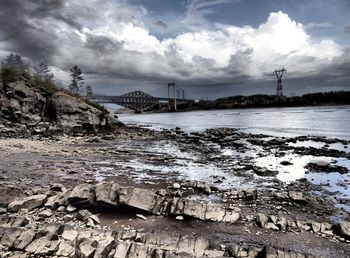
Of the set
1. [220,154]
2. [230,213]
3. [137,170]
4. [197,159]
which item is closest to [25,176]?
[137,170]

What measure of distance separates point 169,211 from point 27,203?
6451mm

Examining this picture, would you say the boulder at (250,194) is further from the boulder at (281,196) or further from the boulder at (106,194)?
the boulder at (106,194)

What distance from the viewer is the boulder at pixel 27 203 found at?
14.3m

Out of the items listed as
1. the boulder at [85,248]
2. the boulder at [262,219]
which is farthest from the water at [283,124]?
the boulder at [85,248]

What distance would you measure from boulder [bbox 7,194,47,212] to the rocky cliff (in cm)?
3310

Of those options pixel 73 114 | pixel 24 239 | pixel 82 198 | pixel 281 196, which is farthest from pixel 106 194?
pixel 73 114

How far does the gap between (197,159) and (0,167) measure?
1747cm

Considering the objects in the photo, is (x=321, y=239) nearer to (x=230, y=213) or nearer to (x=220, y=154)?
(x=230, y=213)

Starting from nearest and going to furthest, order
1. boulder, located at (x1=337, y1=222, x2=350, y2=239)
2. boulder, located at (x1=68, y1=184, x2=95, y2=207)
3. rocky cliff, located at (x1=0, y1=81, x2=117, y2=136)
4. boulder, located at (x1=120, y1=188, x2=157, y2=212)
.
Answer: boulder, located at (x1=337, y1=222, x2=350, y2=239)
boulder, located at (x1=120, y1=188, x2=157, y2=212)
boulder, located at (x1=68, y1=184, x2=95, y2=207)
rocky cliff, located at (x1=0, y1=81, x2=117, y2=136)

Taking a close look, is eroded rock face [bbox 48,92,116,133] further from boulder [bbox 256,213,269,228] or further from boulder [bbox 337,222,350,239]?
boulder [bbox 337,222,350,239]

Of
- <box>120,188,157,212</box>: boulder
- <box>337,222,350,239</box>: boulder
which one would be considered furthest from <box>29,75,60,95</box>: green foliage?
<box>337,222,350,239</box>: boulder

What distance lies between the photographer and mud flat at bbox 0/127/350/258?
1078 cm

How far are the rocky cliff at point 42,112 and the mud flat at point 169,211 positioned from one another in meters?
23.2

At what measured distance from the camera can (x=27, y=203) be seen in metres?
14.6
